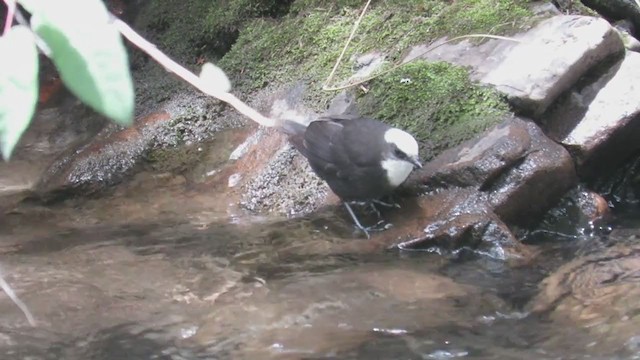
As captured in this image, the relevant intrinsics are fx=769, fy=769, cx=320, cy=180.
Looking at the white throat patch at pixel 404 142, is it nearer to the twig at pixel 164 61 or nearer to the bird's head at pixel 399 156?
the bird's head at pixel 399 156

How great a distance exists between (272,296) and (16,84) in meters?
2.81

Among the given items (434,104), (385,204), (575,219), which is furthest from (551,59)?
(385,204)

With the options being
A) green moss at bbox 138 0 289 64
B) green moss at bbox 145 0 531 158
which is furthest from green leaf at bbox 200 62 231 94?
green moss at bbox 138 0 289 64

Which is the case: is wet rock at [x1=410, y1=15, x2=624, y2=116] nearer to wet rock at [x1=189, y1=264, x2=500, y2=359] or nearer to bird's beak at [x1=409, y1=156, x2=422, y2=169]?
bird's beak at [x1=409, y1=156, x2=422, y2=169]

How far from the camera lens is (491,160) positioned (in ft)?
12.2

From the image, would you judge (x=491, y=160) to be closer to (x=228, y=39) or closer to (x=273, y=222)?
(x=273, y=222)

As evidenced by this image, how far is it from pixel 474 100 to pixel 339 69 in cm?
100

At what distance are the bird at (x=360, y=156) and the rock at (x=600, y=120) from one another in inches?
34.8

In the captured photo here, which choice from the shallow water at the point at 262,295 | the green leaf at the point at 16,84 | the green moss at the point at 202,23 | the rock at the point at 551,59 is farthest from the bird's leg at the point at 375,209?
the green leaf at the point at 16,84

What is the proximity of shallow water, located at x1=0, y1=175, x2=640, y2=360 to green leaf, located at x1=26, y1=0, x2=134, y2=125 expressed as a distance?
2390mm

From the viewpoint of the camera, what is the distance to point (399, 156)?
3613mm

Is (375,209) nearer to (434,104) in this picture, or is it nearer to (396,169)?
(396,169)

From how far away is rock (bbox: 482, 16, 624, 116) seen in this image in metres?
3.92

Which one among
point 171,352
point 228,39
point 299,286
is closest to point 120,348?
point 171,352
